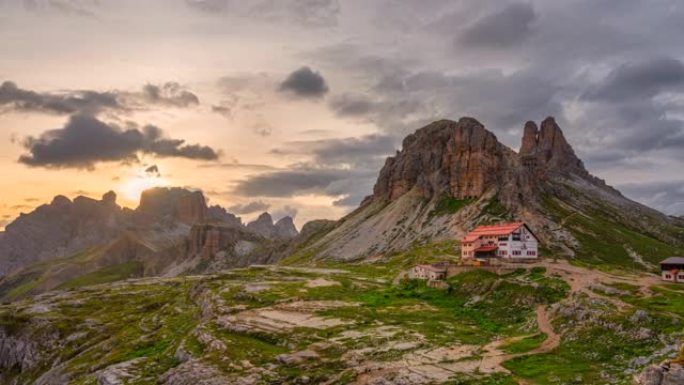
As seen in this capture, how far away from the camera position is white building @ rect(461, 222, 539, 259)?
157m

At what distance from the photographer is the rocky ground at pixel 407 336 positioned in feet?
243

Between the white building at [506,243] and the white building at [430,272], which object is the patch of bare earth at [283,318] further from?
the white building at [506,243]

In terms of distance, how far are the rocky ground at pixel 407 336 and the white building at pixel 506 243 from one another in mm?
22420

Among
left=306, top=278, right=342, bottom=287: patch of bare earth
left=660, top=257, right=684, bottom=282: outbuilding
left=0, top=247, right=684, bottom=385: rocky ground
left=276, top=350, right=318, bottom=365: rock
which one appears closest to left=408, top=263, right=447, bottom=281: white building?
left=0, top=247, right=684, bottom=385: rocky ground

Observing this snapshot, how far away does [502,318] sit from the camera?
105 metres

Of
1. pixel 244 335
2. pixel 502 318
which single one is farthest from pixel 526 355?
pixel 244 335

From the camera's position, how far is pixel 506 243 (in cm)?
15675

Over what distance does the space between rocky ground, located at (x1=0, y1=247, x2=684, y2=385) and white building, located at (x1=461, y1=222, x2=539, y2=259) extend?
22420 mm

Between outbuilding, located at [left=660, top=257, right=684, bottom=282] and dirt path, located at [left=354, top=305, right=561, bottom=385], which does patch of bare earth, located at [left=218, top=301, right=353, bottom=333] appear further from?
outbuilding, located at [left=660, top=257, right=684, bottom=282]

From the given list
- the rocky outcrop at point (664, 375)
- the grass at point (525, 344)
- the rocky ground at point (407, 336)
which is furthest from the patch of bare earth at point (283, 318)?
the rocky outcrop at point (664, 375)

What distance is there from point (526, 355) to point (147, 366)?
67.7m

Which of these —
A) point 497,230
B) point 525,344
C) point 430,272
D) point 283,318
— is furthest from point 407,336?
point 497,230

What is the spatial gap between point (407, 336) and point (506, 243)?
7212cm

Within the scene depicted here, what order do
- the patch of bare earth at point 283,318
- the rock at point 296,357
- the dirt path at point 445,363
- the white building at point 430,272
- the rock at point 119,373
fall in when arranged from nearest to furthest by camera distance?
the dirt path at point 445,363 < the rock at point 296,357 < the rock at point 119,373 < the patch of bare earth at point 283,318 < the white building at point 430,272
